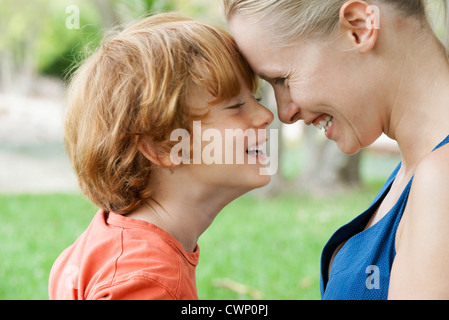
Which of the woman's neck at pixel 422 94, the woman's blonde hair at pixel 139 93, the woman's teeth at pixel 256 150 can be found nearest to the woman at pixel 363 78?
the woman's neck at pixel 422 94

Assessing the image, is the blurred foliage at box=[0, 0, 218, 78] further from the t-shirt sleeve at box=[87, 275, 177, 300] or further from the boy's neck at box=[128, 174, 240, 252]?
the t-shirt sleeve at box=[87, 275, 177, 300]

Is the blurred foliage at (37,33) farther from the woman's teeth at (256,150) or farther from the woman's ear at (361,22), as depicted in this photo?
the woman's ear at (361,22)

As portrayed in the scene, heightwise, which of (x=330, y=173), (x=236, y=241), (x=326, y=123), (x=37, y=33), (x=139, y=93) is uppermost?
(x=139, y=93)

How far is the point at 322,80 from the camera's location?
63.6 inches

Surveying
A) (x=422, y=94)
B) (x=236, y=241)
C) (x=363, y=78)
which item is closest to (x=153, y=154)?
(x=363, y=78)

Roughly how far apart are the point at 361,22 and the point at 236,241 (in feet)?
11.9

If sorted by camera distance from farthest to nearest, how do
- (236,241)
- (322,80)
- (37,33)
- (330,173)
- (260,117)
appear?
(37,33) < (330,173) < (236,241) < (260,117) < (322,80)

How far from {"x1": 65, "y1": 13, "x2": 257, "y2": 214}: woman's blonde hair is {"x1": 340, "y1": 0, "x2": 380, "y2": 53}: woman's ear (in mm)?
390

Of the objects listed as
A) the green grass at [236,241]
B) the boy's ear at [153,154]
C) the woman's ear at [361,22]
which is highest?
the woman's ear at [361,22]

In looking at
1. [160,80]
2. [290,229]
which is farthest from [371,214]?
[290,229]

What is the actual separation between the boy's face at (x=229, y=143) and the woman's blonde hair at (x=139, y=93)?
37mm

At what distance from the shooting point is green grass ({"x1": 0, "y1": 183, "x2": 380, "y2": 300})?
13.1 ft

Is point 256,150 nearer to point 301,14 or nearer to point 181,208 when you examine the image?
point 181,208

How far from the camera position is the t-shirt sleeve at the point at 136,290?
149 centimetres
